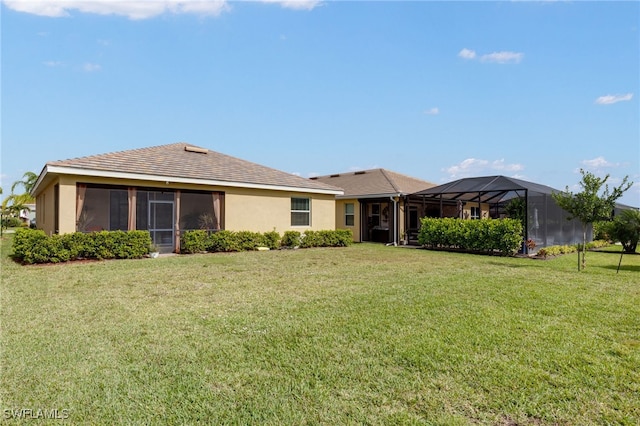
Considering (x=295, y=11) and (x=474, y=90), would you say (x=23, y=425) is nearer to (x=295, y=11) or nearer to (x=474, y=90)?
(x=295, y=11)

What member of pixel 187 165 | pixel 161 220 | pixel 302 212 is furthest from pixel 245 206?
pixel 161 220

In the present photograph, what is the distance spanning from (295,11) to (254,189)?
7.57 m

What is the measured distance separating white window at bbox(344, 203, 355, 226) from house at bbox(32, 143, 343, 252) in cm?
307

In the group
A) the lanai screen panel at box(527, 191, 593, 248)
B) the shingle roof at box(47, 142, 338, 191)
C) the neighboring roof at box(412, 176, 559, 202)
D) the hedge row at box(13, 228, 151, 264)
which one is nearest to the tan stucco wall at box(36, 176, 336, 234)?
the shingle roof at box(47, 142, 338, 191)

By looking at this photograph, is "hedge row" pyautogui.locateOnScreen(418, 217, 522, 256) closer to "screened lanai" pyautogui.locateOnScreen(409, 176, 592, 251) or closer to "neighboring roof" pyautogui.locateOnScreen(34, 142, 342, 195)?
"screened lanai" pyautogui.locateOnScreen(409, 176, 592, 251)

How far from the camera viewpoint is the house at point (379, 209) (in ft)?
63.8

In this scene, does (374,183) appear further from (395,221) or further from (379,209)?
(395,221)

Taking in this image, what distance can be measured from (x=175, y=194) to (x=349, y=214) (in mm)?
11117

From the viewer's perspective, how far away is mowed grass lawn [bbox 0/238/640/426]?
270 cm

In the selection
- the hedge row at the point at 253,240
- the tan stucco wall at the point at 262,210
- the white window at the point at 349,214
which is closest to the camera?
the hedge row at the point at 253,240

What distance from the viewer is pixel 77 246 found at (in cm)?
1081

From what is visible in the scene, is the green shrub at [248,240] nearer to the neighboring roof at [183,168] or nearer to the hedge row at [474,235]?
the neighboring roof at [183,168]

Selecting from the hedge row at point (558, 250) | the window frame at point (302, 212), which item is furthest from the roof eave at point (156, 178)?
the hedge row at point (558, 250)

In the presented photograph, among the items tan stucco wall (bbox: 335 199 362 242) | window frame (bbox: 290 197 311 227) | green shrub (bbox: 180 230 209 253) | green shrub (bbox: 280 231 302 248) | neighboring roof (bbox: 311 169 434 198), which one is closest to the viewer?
green shrub (bbox: 180 230 209 253)
